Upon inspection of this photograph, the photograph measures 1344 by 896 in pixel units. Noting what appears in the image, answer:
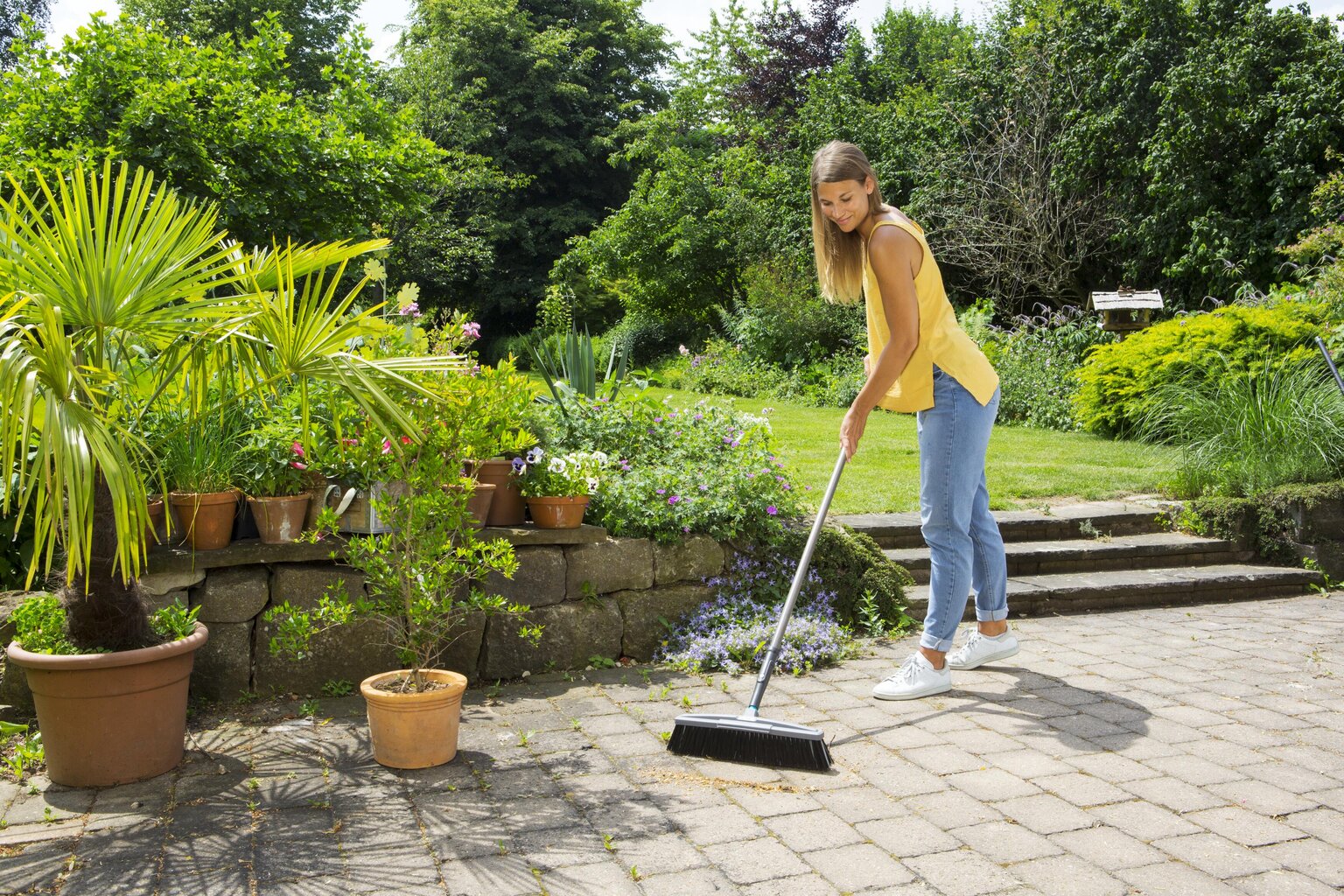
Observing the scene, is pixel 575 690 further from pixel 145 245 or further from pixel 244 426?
pixel 145 245

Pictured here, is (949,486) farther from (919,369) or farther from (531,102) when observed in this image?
(531,102)

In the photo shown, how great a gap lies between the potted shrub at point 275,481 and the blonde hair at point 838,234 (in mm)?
2093

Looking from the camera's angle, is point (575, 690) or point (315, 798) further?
point (575, 690)

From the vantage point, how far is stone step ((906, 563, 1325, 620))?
534 centimetres

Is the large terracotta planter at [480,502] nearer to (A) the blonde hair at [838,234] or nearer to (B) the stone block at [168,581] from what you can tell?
(B) the stone block at [168,581]

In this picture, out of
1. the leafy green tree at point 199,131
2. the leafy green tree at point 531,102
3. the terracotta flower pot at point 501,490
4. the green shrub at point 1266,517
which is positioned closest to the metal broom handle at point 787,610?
the terracotta flower pot at point 501,490

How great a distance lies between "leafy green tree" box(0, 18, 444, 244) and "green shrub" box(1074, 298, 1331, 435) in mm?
7891

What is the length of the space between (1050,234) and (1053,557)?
10801 millimetres

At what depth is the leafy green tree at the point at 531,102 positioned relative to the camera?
2486 centimetres

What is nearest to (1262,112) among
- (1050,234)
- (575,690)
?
(1050,234)

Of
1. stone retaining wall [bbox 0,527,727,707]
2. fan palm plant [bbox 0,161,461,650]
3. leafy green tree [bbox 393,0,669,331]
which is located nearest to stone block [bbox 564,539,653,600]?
stone retaining wall [bbox 0,527,727,707]

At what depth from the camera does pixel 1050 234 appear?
15328 mm

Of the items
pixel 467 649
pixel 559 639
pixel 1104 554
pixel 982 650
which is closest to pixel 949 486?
pixel 982 650

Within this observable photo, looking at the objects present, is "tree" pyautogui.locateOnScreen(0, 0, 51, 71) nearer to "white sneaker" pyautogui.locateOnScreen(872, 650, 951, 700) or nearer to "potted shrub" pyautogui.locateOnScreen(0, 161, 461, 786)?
"potted shrub" pyautogui.locateOnScreen(0, 161, 461, 786)
